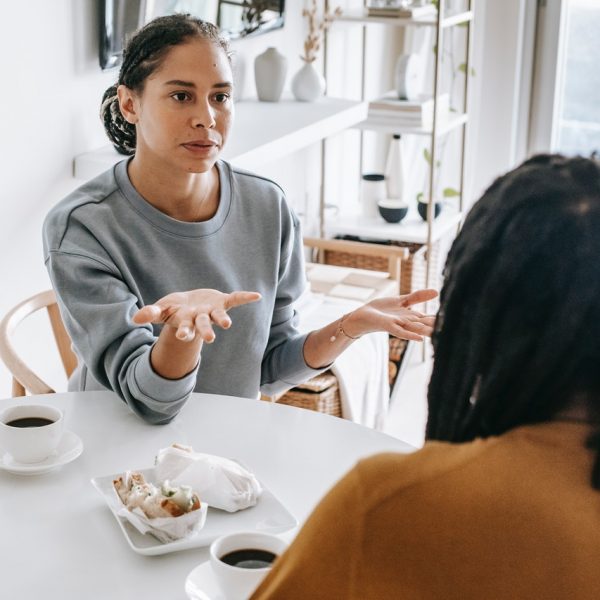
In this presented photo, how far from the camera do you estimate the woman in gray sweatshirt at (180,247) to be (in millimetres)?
1518

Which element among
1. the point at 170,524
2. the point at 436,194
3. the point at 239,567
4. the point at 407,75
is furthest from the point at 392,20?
the point at 239,567

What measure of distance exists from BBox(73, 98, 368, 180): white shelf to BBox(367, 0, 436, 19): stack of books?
0.36 m

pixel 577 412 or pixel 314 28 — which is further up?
pixel 314 28

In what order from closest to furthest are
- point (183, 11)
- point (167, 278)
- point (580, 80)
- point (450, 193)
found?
point (167, 278) < point (183, 11) < point (450, 193) < point (580, 80)

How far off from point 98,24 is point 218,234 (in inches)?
32.6

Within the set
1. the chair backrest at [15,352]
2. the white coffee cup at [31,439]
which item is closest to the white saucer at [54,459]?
the white coffee cup at [31,439]

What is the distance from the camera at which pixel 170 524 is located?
1127 mm

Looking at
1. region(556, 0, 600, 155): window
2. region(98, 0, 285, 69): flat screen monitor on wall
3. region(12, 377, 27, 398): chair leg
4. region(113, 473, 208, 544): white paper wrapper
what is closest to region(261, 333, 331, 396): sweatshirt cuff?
region(12, 377, 27, 398): chair leg

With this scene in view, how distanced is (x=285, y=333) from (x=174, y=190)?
12.8 inches

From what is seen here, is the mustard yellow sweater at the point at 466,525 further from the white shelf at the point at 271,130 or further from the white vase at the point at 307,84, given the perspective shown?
the white vase at the point at 307,84

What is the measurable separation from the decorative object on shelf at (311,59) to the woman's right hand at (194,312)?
1.73 meters

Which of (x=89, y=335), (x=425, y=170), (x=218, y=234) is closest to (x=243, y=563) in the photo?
(x=89, y=335)

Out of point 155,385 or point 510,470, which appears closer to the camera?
point 510,470

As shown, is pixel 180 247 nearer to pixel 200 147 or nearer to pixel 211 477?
pixel 200 147
